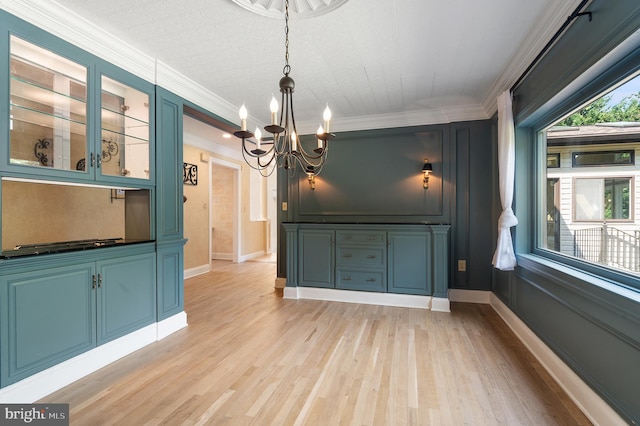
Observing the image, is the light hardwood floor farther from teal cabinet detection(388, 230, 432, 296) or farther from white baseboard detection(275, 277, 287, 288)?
white baseboard detection(275, 277, 287, 288)

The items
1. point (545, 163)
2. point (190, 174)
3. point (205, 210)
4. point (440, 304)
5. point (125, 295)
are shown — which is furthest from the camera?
point (205, 210)

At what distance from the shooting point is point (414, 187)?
4.09 m

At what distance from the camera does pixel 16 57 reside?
183 centimetres

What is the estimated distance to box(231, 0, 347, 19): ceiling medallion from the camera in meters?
1.88

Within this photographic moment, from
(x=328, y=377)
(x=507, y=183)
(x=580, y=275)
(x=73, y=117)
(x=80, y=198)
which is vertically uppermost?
(x=73, y=117)

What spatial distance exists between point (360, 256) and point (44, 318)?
308 cm

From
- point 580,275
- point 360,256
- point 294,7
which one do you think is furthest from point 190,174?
point 580,275

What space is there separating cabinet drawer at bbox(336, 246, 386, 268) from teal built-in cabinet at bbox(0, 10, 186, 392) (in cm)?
198

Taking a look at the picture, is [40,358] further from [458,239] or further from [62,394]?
[458,239]

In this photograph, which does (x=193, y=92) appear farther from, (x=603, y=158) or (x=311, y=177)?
(x=603, y=158)

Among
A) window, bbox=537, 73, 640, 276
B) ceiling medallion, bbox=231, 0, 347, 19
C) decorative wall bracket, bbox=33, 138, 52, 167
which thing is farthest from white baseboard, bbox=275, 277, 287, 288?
ceiling medallion, bbox=231, 0, 347, 19

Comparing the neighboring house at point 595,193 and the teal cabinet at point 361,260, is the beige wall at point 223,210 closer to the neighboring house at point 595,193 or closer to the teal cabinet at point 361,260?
the teal cabinet at point 361,260

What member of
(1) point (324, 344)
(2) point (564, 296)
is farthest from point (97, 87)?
(2) point (564, 296)

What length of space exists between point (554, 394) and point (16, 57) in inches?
162
